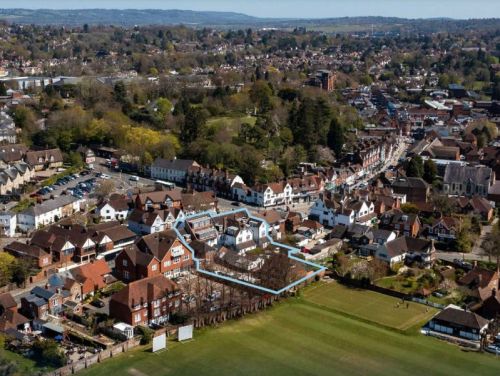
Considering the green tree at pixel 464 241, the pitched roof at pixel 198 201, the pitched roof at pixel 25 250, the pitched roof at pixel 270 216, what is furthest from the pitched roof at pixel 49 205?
the green tree at pixel 464 241

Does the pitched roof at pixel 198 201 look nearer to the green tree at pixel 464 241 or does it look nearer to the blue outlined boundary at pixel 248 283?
the blue outlined boundary at pixel 248 283

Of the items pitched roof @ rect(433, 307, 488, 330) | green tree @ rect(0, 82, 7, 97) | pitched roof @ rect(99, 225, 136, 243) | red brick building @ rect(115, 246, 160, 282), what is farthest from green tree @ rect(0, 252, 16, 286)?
green tree @ rect(0, 82, 7, 97)

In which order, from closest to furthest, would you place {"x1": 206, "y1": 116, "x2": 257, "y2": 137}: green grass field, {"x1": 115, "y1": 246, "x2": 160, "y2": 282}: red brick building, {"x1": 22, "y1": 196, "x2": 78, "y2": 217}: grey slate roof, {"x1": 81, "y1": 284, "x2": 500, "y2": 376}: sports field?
{"x1": 81, "y1": 284, "x2": 500, "y2": 376}: sports field
{"x1": 115, "y1": 246, "x2": 160, "y2": 282}: red brick building
{"x1": 22, "y1": 196, "x2": 78, "y2": 217}: grey slate roof
{"x1": 206, "y1": 116, "x2": 257, "y2": 137}: green grass field

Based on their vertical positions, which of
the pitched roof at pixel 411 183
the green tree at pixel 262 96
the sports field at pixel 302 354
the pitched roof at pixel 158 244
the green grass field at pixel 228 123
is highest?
the green tree at pixel 262 96

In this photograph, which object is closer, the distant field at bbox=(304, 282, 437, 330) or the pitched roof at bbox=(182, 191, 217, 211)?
the distant field at bbox=(304, 282, 437, 330)

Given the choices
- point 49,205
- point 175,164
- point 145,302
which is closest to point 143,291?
point 145,302

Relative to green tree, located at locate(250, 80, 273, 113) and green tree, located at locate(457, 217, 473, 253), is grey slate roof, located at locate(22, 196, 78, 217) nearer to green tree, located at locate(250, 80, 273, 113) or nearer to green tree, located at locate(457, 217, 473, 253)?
green tree, located at locate(457, 217, 473, 253)
